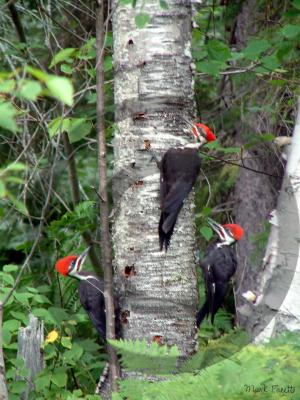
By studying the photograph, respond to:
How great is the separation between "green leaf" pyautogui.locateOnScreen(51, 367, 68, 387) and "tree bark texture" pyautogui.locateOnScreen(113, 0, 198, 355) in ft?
3.66

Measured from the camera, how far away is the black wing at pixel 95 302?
4.87 m

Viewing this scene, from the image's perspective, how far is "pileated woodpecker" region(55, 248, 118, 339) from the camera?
488 centimetres

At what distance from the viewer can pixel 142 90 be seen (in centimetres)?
385

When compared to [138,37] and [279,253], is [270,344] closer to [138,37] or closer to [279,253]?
[279,253]

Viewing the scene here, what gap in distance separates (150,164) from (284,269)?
3.04 feet

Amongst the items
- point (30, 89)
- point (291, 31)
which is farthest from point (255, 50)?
point (30, 89)

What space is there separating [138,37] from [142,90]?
10.1 inches

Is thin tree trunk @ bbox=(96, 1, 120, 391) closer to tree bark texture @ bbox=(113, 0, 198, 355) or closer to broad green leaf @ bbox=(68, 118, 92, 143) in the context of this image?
tree bark texture @ bbox=(113, 0, 198, 355)

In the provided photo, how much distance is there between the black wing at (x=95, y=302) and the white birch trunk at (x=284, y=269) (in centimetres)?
108

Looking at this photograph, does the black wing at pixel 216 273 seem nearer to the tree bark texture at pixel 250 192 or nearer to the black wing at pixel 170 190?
the black wing at pixel 170 190

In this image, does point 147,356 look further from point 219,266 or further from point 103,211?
point 219,266

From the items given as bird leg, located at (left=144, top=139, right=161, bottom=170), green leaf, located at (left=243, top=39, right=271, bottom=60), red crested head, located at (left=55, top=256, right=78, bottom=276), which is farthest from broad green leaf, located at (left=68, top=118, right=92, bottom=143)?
green leaf, located at (left=243, top=39, right=271, bottom=60)

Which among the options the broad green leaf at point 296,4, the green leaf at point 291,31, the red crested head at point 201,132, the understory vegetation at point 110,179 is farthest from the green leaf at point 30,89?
the green leaf at point 291,31

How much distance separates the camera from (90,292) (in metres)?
4.93
